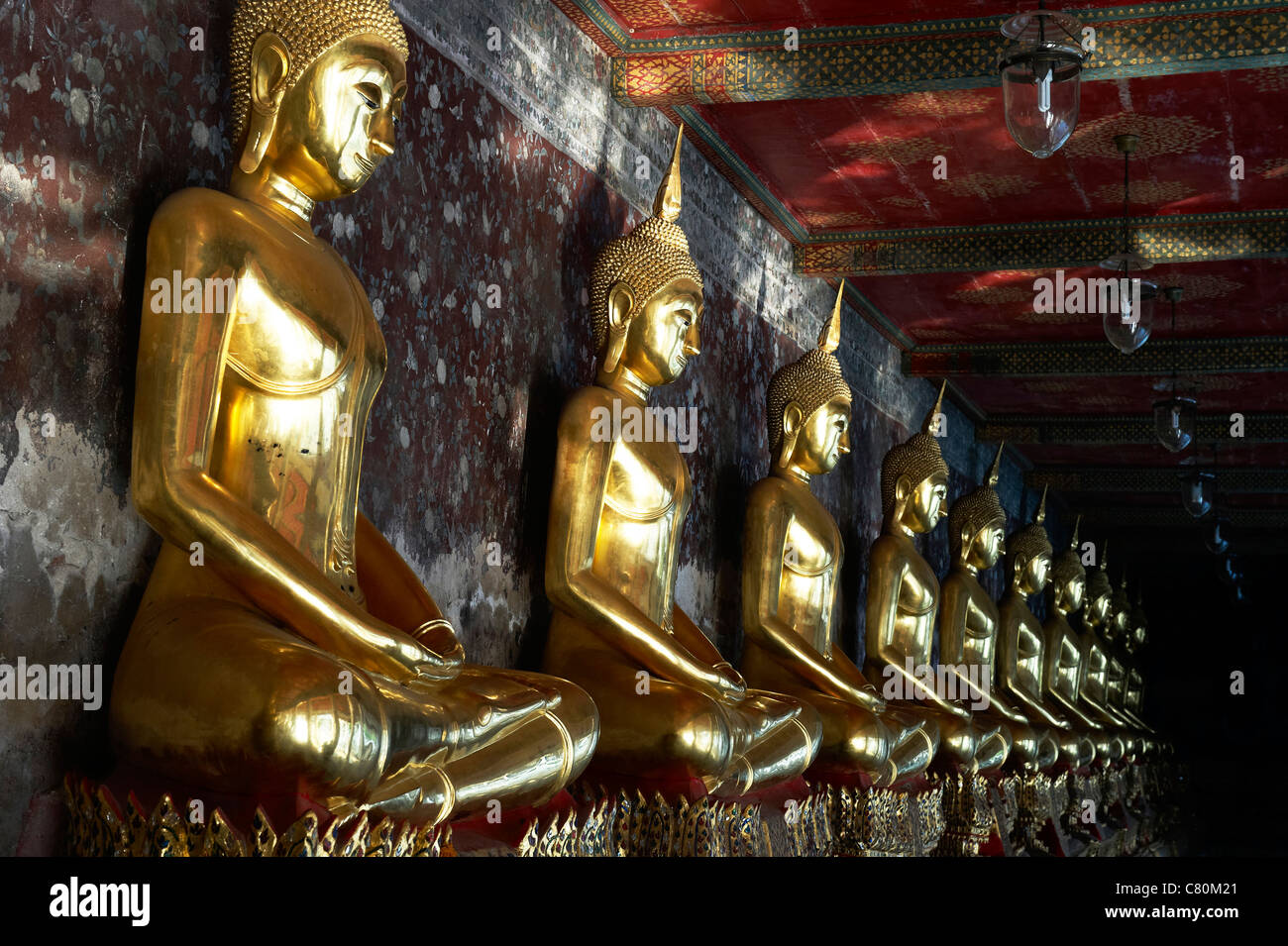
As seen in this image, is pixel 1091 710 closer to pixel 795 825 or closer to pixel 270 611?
pixel 795 825

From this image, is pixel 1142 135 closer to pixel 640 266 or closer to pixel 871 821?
pixel 640 266

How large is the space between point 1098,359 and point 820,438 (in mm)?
3842

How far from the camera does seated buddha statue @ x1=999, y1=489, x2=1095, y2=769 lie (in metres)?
10.3

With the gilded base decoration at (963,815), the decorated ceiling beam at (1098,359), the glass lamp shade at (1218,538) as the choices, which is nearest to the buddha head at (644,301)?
the gilded base decoration at (963,815)

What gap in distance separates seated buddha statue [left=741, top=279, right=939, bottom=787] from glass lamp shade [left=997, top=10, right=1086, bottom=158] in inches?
97.0

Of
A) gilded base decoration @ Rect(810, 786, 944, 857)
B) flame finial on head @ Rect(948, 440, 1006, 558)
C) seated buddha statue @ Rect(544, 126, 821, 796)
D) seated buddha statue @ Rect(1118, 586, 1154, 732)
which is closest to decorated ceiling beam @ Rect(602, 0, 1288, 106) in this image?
seated buddha statue @ Rect(544, 126, 821, 796)

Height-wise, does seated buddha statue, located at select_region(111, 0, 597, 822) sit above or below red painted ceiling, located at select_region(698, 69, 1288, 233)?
below

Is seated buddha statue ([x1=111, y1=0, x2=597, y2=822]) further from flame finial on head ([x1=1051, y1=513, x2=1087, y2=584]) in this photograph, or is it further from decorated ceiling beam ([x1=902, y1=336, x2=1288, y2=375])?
flame finial on head ([x1=1051, y1=513, x2=1087, y2=584])

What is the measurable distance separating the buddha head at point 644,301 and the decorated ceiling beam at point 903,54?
0.58 metres

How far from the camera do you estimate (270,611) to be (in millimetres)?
3131

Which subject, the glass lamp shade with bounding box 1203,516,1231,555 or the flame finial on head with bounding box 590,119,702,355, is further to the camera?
the glass lamp shade with bounding box 1203,516,1231,555

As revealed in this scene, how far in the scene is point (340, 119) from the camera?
348 cm

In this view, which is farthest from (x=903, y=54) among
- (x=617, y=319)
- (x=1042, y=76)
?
(x=617, y=319)
